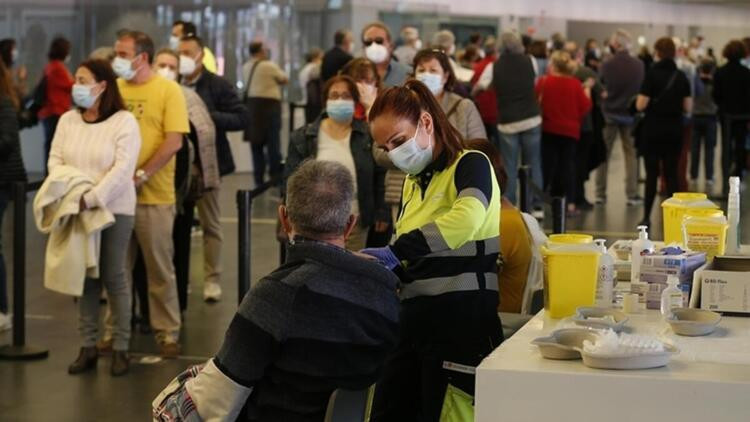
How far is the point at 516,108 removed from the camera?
40.4 ft

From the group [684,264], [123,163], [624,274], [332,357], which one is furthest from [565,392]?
[123,163]

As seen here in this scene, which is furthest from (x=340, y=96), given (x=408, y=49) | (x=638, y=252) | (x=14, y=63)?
(x=14, y=63)

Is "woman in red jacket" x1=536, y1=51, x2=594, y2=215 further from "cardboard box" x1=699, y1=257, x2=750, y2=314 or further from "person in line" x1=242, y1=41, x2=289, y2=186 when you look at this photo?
"cardboard box" x1=699, y1=257, x2=750, y2=314

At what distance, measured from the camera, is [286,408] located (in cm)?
382

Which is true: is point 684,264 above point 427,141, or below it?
below

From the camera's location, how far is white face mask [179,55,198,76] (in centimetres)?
881

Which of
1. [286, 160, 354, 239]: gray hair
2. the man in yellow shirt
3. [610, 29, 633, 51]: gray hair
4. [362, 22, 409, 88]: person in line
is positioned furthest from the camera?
[610, 29, 633, 51]: gray hair

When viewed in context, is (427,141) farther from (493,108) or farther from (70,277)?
(493,108)

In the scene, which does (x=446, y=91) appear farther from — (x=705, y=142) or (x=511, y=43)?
(x=705, y=142)

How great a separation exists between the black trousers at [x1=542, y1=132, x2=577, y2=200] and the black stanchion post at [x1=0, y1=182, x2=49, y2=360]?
6.51 meters

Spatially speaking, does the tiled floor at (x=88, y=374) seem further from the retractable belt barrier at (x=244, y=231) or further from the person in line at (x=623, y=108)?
the person in line at (x=623, y=108)

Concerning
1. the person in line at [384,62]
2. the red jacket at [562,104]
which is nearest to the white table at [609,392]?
the person in line at [384,62]

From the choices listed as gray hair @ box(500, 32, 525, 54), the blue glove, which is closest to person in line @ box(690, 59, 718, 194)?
gray hair @ box(500, 32, 525, 54)

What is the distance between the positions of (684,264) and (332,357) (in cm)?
117
